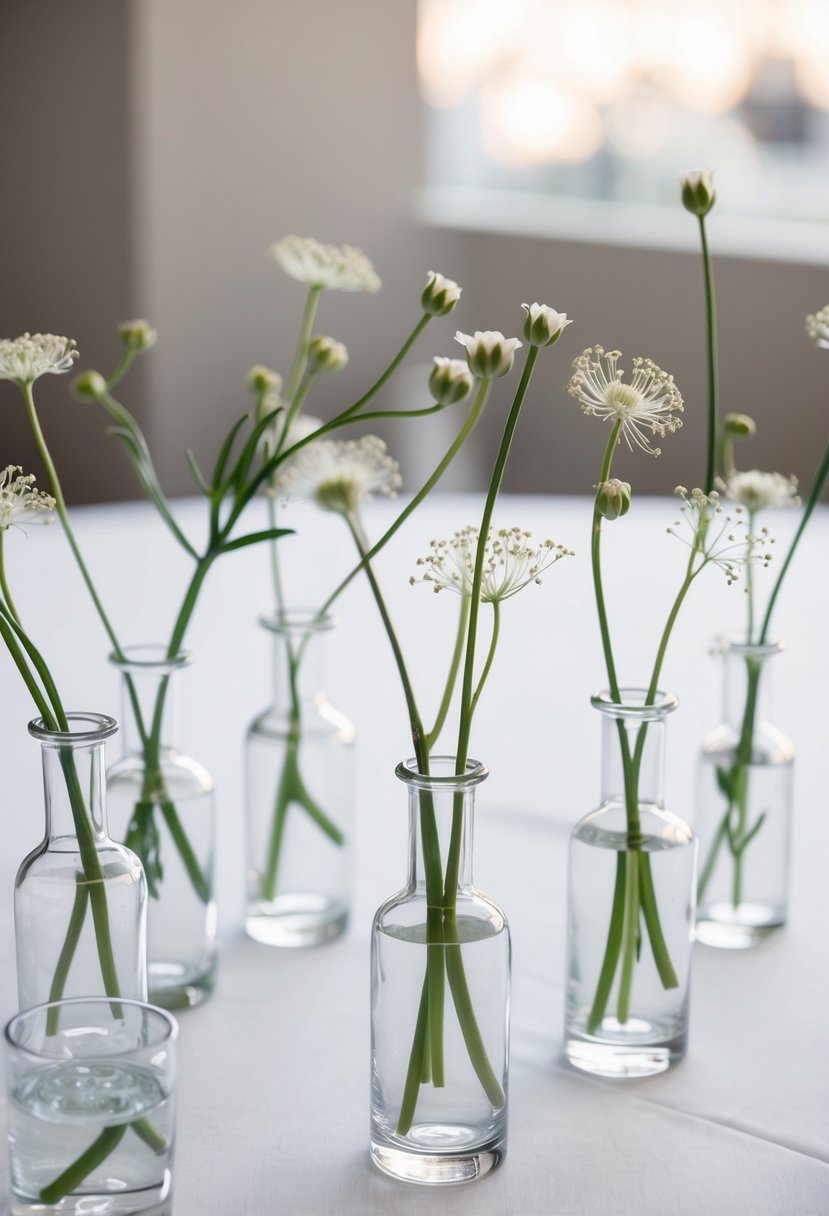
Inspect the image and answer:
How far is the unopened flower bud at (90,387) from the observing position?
912 mm

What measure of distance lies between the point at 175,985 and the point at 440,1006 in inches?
10.1

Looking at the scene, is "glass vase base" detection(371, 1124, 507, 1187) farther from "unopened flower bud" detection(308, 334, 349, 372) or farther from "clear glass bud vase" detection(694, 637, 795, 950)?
"unopened flower bud" detection(308, 334, 349, 372)

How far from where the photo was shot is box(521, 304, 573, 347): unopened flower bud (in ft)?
2.13

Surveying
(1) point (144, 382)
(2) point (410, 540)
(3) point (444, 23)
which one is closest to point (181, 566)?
(2) point (410, 540)

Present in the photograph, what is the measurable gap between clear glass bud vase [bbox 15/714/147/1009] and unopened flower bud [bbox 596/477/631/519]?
256 millimetres

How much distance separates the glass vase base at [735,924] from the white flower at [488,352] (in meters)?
0.48

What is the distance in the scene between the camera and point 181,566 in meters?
1.70

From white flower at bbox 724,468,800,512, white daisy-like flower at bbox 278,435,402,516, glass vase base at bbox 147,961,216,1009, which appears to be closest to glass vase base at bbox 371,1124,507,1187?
glass vase base at bbox 147,961,216,1009

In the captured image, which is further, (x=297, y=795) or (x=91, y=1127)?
(x=297, y=795)

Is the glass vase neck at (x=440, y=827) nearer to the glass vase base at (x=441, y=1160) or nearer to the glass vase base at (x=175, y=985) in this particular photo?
the glass vase base at (x=441, y=1160)

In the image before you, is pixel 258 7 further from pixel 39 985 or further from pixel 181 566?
pixel 39 985

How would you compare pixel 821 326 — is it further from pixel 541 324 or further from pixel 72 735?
pixel 72 735

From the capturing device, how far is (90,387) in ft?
3.05

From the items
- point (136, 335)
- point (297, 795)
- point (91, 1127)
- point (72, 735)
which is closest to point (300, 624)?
point (297, 795)
